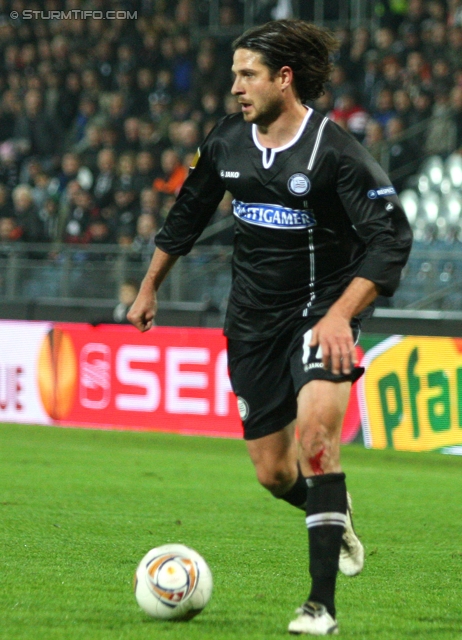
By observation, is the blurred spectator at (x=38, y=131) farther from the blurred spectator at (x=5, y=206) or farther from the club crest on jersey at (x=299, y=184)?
the club crest on jersey at (x=299, y=184)

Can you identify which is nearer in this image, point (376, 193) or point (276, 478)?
point (376, 193)

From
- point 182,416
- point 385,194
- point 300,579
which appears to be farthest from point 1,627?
point 182,416

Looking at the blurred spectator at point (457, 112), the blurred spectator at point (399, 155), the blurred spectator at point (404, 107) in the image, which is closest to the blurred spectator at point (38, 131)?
the blurred spectator at point (399, 155)

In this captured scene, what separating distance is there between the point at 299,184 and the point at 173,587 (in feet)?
5.15

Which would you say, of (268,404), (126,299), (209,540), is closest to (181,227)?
(268,404)

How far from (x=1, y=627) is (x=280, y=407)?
1.44 metres

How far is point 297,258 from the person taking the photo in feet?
15.9

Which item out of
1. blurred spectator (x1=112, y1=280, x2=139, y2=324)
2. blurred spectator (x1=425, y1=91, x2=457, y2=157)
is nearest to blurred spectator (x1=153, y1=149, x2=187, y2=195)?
blurred spectator (x1=112, y1=280, x2=139, y2=324)

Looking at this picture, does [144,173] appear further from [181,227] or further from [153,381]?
[181,227]

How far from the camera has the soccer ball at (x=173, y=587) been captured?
444 cm

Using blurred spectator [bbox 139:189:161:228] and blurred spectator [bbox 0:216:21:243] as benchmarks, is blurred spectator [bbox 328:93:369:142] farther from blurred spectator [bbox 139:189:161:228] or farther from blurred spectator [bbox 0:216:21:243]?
blurred spectator [bbox 0:216:21:243]

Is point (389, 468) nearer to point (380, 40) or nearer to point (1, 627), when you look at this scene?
point (1, 627)

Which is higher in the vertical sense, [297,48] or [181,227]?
[297,48]

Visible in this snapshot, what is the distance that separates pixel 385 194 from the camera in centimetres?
453
